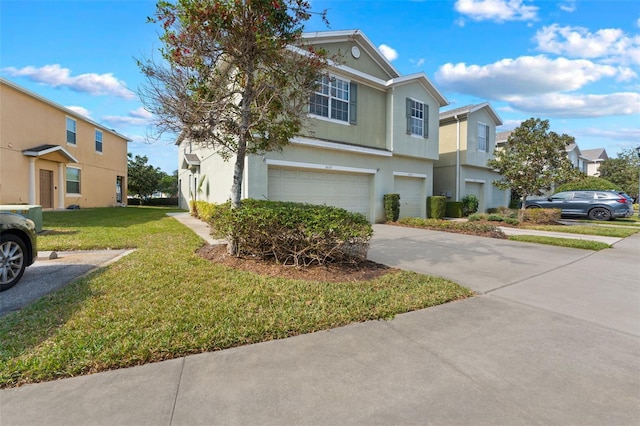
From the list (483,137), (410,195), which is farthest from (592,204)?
(410,195)

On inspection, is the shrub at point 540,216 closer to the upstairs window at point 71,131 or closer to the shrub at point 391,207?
the shrub at point 391,207

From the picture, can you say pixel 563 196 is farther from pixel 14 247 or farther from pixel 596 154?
pixel 596 154

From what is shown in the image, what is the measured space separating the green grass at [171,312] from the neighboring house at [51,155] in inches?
573

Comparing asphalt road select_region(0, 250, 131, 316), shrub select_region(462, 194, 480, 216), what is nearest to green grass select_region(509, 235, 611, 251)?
shrub select_region(462, 194, 480, 216)

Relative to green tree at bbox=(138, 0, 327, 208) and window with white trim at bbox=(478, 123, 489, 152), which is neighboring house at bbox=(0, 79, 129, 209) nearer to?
green tree at bbox=(138, 0, 327, 208)

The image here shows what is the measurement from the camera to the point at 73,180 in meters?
19.5

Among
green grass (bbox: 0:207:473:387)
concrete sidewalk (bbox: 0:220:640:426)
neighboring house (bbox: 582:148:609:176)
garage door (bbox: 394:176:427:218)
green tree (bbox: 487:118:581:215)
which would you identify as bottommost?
concrete sidewalk (bbox: 0:220:640:426)

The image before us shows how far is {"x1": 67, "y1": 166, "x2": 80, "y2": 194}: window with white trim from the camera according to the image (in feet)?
62.7

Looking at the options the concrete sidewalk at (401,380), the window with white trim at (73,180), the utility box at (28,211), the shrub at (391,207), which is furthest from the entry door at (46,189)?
the concrete sidewalk at (401,380)

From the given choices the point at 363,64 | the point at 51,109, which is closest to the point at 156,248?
the point at 363,64

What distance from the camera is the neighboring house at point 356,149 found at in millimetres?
11508

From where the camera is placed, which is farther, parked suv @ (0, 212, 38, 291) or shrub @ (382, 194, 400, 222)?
shrub @ (382, 194, 400, 222)

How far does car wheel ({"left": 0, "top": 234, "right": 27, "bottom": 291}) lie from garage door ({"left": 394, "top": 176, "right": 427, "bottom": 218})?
13754mm

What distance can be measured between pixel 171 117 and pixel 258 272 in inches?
Answer: 135
